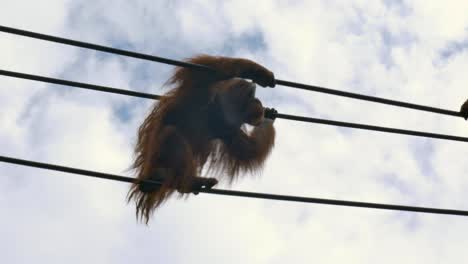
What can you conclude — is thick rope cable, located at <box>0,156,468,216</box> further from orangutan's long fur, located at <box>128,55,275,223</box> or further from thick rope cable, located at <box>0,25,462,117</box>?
orangutan's long fur, located at <box>128,55,275,223</box>

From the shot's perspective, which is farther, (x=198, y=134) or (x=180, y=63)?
(x=198, y=134)

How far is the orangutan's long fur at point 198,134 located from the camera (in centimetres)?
418

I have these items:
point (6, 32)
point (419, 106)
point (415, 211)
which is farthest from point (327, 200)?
point (6, 32)

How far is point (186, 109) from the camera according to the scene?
453cm

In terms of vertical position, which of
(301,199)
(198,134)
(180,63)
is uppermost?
(198,134)

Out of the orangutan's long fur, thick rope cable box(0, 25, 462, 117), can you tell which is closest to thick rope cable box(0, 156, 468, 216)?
thick rope cable box(0, 25, 462, 117)

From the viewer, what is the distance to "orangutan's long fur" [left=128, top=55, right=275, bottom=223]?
4184mm

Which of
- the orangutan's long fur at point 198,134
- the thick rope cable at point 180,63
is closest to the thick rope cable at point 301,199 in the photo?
the thick rope cable at point 180,63

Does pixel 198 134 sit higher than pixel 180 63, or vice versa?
pixel 198 134

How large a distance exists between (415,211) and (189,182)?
53.2 inches

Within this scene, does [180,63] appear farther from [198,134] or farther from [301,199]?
[198,134]

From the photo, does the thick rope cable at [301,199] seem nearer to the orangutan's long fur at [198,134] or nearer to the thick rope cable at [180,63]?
the thick rope cable at [180,63]

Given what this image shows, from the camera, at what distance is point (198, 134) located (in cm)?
462

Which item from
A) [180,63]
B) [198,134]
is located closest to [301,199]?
[180,63]
